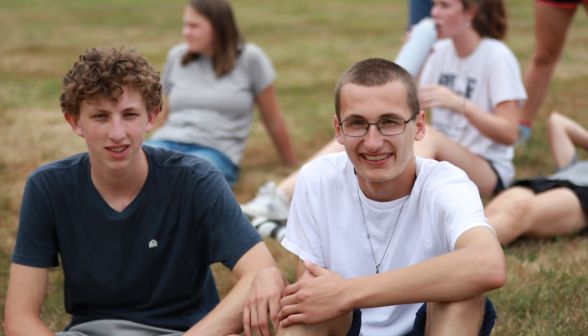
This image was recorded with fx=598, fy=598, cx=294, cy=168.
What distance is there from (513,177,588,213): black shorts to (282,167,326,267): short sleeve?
6.60ft

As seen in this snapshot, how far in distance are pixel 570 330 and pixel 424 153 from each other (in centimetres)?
135

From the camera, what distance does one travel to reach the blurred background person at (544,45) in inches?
198

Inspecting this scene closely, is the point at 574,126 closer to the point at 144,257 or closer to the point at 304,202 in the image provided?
the point at 304,202

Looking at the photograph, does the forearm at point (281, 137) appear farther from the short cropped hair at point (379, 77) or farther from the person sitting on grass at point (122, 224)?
the short cropped hair at point (379, 77)

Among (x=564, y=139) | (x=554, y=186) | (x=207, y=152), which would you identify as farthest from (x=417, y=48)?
(x=207, y=152)

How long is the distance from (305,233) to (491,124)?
1.99 meters

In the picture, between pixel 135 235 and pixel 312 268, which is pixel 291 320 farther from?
pixel 135 235

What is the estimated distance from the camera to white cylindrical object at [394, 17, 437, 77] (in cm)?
404

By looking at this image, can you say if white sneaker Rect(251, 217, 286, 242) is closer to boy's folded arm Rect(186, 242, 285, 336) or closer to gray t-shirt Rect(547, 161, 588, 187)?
boy's folded arm Rect(186, 242, 285, 336)

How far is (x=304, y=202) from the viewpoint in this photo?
247 centimetres

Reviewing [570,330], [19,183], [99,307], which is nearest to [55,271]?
[99,307]

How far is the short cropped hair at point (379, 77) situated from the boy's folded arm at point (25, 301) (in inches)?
54.0

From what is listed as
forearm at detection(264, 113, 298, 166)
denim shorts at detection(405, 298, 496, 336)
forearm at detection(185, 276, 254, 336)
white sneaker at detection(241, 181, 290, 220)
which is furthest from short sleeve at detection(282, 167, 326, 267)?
forearm at detection(264, 113, 298, 166)

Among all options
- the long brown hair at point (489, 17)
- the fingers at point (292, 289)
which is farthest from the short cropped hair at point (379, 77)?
the long brown hair at point (489, 17)
